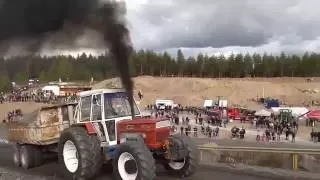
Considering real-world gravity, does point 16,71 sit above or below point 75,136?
above

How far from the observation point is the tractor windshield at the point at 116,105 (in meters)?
16.1

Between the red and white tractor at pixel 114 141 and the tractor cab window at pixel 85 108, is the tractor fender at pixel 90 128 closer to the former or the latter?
the red and white tractor at pixel 114 141

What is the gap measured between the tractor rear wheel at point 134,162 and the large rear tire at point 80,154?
106cm

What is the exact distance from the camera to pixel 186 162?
16250 mm

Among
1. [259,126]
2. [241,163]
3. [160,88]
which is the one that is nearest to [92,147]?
[241,163]

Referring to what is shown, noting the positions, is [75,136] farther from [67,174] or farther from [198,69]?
[198,69]

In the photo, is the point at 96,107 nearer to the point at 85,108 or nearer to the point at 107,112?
the point at 107,112

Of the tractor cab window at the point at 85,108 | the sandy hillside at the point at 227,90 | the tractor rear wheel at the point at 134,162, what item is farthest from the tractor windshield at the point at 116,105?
the sandy hillside at the point at 227,90

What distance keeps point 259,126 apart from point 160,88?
79.8 meters

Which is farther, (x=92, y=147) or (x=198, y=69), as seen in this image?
(x=198, y=69)

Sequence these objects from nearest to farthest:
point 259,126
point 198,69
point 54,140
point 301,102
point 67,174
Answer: point 67,174 < point 54,140 < point 259,126 < point 301,102 < point 198,69

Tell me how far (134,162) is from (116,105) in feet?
7.63

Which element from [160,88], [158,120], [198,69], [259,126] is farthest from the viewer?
[198,69]

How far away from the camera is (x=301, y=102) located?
414 feet
